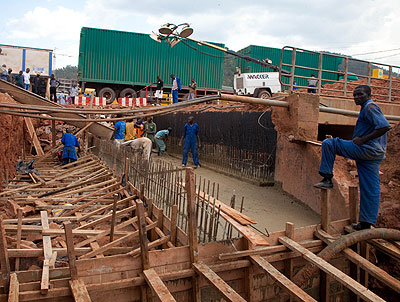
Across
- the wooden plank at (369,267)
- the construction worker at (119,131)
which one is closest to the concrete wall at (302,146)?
the wooden plank at (369,267)

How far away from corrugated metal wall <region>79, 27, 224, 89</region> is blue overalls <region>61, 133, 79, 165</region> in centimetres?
1334

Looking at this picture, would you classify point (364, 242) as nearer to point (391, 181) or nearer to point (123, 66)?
point (391, 181)

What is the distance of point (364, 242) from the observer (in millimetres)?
5164

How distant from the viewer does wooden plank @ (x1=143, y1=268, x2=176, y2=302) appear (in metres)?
3.53

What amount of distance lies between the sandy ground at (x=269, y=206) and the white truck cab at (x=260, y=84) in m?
9.05

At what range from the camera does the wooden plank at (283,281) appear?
3.68m

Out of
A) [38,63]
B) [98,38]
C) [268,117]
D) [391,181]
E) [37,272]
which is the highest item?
[98,38]

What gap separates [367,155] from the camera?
480 cm

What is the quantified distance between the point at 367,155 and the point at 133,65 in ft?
77.4

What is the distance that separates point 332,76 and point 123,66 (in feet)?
56.2

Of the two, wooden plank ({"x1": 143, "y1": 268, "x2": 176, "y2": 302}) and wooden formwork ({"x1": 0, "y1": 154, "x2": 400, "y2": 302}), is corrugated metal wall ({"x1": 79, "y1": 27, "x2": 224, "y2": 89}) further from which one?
wooden plank ({"x1": 143, "y1": 268, "x2": 176, "y2": 302})

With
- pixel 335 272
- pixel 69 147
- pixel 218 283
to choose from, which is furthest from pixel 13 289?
pixel 69 147

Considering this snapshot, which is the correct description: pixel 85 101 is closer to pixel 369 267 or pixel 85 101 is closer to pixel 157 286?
pixel 157 286

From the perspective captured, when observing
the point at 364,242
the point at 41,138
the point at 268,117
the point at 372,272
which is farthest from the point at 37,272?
the point at 41,138
